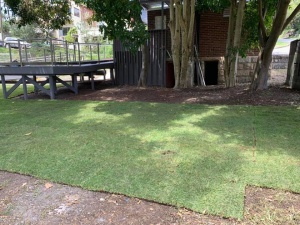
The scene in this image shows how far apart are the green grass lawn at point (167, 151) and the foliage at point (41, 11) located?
556 centimetres

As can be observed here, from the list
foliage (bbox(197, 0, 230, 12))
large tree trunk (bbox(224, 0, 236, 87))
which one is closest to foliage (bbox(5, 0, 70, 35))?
foliage (bbox(197, 0, 230, 12))

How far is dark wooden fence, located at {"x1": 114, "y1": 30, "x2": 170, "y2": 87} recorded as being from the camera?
34.6 ft

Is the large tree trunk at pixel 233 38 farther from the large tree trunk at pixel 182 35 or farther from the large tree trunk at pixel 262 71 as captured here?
the large tree trunk at pixel 182 35

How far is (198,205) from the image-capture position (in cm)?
254

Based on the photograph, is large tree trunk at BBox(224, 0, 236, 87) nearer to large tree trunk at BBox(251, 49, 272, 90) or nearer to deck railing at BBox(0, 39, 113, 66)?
large tree trunk at BBox(251, 49, 272, 90)

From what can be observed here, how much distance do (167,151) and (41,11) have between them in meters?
9.52

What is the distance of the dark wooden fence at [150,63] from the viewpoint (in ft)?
34.6

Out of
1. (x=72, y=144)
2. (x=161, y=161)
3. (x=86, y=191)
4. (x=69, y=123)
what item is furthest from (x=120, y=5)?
(x=86, y=191)

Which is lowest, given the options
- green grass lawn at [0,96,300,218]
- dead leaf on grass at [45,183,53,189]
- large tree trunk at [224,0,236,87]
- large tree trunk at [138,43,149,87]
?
dead leaf on grass at [45,183,53,189]

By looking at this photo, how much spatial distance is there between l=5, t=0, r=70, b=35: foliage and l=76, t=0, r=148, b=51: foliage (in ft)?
9.48

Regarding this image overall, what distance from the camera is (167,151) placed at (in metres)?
3.84

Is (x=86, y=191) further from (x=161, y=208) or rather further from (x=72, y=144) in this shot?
(x=72, y=144)

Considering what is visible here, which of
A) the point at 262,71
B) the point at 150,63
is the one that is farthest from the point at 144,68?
the point at 262,71

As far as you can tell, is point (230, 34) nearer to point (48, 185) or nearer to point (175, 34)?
point (175, 34)
